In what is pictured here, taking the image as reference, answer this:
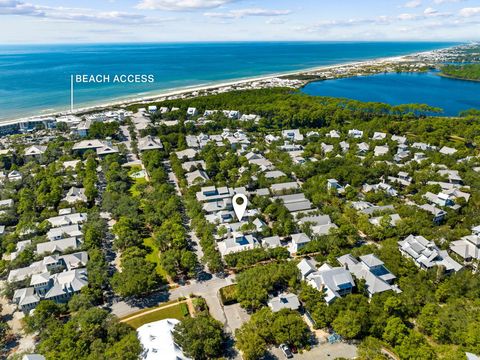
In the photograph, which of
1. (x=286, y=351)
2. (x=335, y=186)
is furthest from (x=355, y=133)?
(x=286, y=351)

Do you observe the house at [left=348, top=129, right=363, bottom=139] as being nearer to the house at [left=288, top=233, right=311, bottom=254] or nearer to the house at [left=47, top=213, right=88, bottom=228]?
the house at [left=288, top=233, right=311, bottom=254]

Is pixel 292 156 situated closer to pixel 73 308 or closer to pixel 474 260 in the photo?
pixel 474 260

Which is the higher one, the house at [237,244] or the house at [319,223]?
the house at [319,223]

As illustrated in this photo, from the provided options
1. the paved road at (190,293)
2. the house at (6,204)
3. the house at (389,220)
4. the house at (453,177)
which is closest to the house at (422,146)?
the house at (453,177)

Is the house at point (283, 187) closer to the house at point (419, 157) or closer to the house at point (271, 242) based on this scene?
the house at point (271, 242)

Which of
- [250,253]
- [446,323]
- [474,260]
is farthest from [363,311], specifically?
[474,260]

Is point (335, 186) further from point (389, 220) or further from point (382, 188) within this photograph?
point (389, 220)

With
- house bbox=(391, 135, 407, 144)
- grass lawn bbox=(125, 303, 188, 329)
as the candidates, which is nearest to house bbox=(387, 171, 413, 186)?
house bbox=(391, 135, 407, 144)
